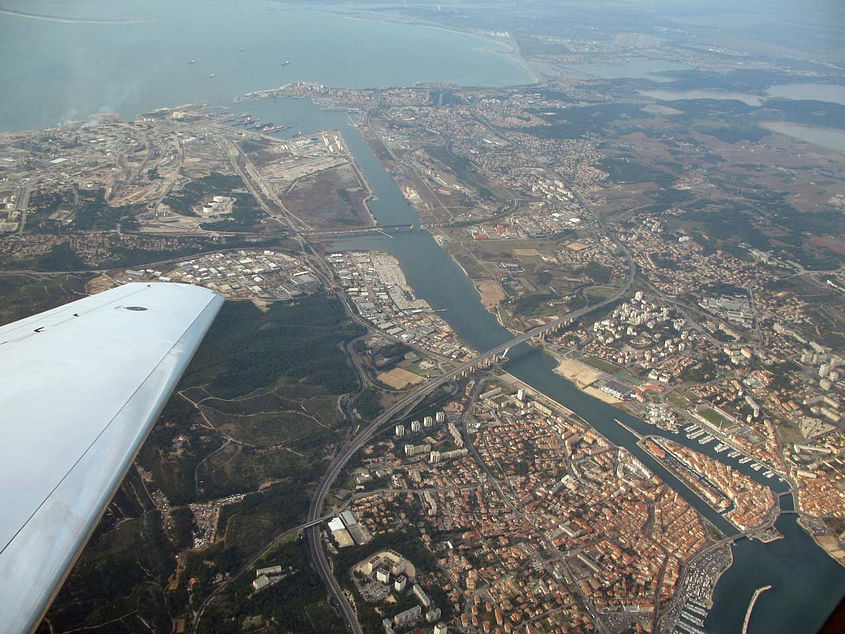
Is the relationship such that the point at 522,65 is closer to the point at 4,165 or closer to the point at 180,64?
the point at 180,64

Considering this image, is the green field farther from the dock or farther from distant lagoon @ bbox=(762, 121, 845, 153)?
distant lagoon @ bbox=(762, 121, 845, 153)

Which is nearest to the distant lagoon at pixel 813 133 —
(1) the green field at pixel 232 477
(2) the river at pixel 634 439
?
(2) the river at pixel 634 439

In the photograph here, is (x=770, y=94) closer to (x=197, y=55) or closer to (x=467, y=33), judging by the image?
(x=467, y=33)

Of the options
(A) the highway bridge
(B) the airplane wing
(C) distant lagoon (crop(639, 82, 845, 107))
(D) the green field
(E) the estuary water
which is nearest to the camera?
(B) the airplane wing

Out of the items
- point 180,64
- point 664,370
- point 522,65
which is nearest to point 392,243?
point 664,370

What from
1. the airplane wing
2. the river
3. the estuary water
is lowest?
the river

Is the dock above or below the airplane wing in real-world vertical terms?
below

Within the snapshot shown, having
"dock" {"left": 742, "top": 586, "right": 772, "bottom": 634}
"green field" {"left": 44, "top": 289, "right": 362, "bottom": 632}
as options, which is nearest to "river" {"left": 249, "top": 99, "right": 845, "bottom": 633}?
"dock" {"left": 742, "top": 586, "right": 772, "bottom": 634}
